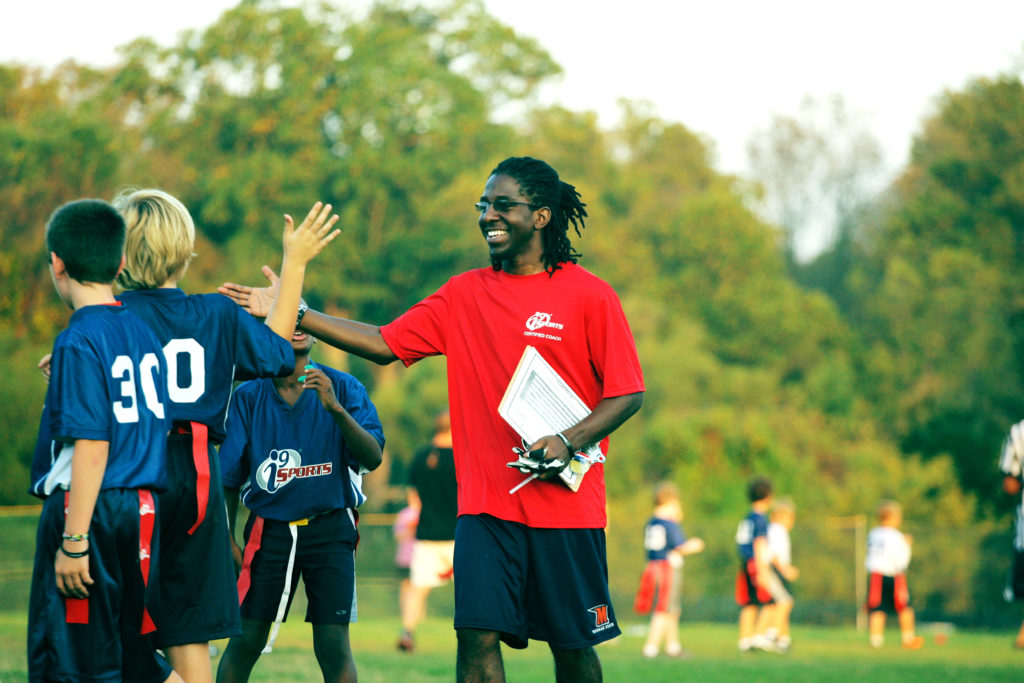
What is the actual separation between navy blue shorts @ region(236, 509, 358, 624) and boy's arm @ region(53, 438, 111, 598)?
1895mm

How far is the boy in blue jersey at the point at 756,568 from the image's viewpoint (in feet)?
47.8

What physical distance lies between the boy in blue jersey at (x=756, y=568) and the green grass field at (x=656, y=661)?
0.35 meters

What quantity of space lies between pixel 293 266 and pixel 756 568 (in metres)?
11.0

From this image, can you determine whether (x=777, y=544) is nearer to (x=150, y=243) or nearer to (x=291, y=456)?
(x=291, y=456)

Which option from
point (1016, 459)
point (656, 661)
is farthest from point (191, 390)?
point (656, 661)

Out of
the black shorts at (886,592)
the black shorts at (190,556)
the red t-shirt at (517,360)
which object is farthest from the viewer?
the black shorts at (886,592)

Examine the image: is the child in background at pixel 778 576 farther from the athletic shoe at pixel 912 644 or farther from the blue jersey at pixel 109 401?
the blue jersey at pixel 109 401

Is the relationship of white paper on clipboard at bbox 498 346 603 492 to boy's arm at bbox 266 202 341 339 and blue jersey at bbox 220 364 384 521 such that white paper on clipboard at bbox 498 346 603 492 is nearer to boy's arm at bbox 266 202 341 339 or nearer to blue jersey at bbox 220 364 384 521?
boy's arm at bbox 266 202 341 339

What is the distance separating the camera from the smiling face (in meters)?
5.18

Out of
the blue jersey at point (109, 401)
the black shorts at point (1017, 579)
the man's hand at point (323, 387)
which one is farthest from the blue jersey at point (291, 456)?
the black shorts at point (1017, 579)

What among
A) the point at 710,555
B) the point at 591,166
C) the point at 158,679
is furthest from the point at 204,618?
the point at 591,166

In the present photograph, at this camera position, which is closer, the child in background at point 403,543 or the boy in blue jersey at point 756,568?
the boy in blue jersey at point 756,568

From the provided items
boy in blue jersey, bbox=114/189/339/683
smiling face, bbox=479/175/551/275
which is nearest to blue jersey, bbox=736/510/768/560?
smiling face, bbox=479/175/551/275

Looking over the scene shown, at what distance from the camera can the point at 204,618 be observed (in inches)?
180
